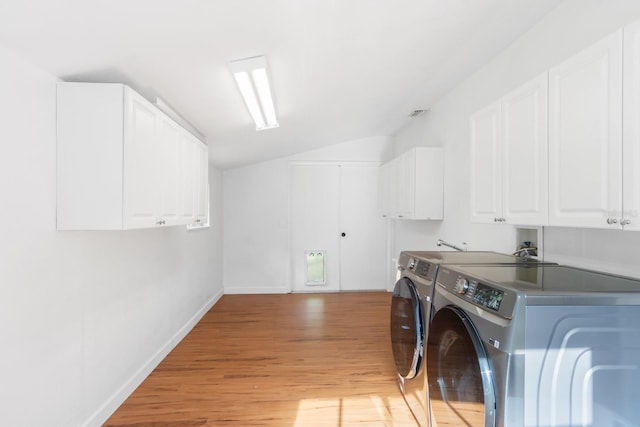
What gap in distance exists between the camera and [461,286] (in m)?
1.47

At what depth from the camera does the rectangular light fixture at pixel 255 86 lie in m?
1.96

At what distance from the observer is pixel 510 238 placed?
7.88 feet

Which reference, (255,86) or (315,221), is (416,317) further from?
(315,221)

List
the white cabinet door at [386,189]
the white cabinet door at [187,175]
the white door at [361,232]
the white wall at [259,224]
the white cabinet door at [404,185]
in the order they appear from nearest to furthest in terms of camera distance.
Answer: the white cabinet door at [187,175] → the white cabinet door at [404,185] → the white cabinet door at [386,189] → the white wall at [259,224] → the white door at [361,232]

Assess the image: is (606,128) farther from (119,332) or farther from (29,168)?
(119,332)

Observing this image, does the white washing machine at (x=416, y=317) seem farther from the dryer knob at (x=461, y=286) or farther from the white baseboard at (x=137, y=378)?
the white baseboard at (x=137, y=378)

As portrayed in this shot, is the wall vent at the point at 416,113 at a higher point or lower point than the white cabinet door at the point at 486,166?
higher

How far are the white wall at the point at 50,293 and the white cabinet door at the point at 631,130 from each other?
234 cm

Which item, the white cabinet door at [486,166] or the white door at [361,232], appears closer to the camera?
the white cabinet door at [486,166]

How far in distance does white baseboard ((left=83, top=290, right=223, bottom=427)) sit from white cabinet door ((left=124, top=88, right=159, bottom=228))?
120cm

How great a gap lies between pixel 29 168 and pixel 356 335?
309 centimetres

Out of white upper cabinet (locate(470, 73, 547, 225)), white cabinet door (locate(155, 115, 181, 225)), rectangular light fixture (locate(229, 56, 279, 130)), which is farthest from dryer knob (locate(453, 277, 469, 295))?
white cabinet door (locate(155, 115, 181, 225))

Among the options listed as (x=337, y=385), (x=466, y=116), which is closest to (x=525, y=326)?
(x=337, y=385)

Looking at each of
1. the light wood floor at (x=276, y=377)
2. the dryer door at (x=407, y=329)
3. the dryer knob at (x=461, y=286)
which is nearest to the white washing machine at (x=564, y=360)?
the dryer knob at (x=461, y=286)
